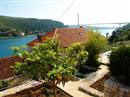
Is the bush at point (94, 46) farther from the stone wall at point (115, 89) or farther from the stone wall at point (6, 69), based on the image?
the stone wall at point (115, 89)

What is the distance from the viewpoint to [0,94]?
1258 cm

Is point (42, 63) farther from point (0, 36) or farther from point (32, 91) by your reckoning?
point (0, 36)

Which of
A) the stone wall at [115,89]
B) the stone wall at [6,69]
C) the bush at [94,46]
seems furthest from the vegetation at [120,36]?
the stone wall at [115,89]

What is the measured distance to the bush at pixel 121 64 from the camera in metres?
8.64

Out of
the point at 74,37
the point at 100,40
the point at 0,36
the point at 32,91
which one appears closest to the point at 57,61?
the point at 32,91

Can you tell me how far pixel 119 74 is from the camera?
914 cm

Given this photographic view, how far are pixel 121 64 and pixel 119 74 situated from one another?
51 centimetres

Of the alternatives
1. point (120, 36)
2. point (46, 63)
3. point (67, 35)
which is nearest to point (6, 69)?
point (46, 63)

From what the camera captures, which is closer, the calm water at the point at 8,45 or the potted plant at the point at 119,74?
the potted plant at the point at 119,74

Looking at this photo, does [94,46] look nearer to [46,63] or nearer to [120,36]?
[46,63]

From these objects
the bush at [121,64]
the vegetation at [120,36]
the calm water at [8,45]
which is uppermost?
the bush at [121,64]

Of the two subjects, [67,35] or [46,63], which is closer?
[46,63]

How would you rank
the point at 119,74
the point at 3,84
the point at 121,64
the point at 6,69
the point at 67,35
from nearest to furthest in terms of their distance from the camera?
the point at 121,64
the point at 119,74
the point at 3,84
the point at 6,69
the point at 67,35

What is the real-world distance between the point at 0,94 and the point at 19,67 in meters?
5.25
